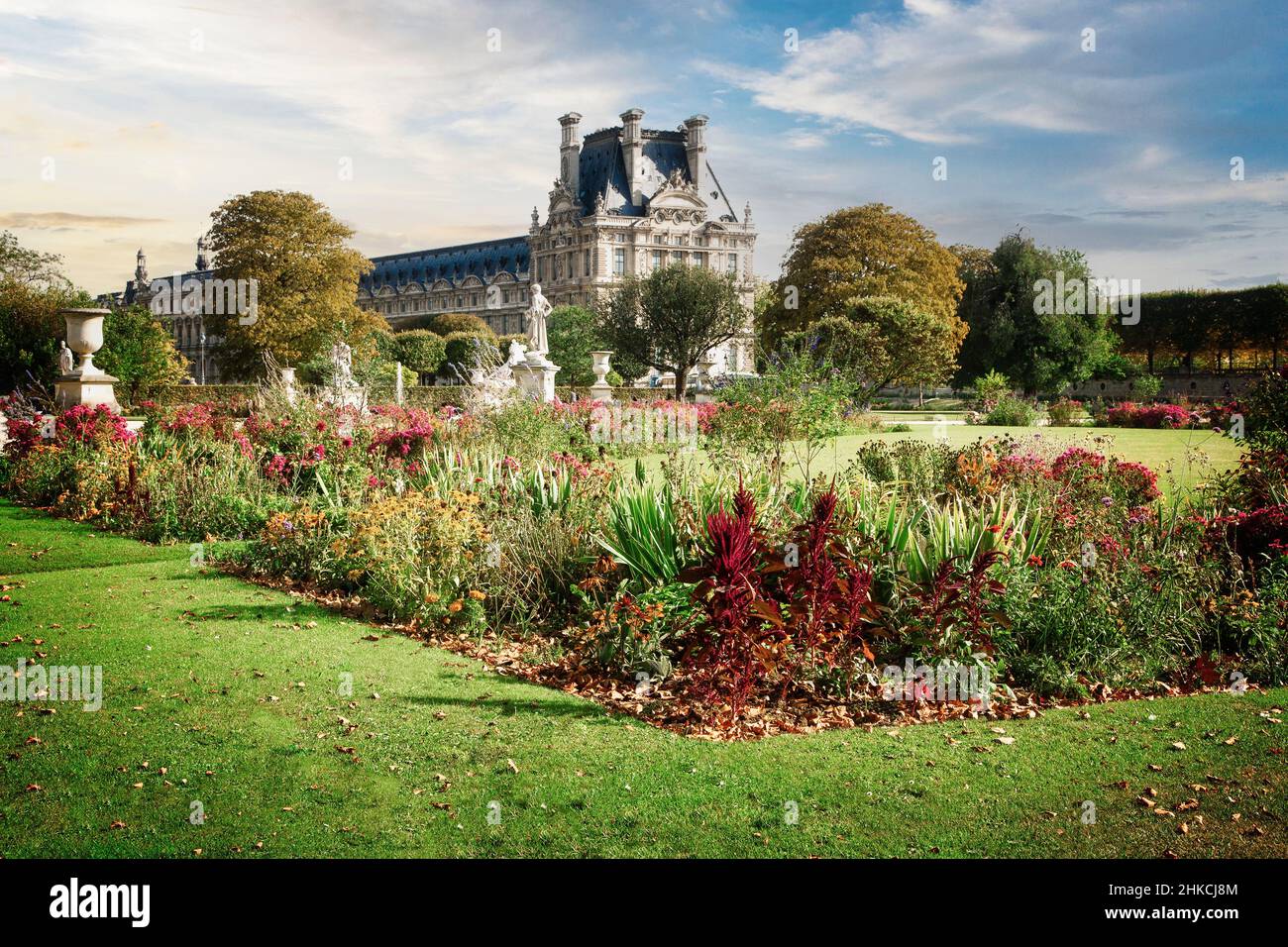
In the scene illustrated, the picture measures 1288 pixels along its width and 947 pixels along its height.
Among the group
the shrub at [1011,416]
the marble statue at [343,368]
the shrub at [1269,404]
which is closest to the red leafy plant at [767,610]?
the shrub at [1269,404]

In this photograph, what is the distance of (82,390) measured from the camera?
1413cm

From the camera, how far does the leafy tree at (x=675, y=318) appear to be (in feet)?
138

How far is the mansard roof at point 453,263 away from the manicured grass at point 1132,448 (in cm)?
7111

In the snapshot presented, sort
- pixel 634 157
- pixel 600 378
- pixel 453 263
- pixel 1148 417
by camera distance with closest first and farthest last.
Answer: pixel 1148 417 → pixel 600 378 → pixel 634 157 → pixel 453 263

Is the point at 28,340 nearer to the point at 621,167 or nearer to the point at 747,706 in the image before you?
the point at 747,706

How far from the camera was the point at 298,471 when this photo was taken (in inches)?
402

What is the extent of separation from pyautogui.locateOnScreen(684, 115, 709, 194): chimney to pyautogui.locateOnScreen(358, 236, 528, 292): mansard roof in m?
19.5

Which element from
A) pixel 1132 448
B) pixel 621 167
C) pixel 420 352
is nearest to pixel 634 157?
pixel 621 167

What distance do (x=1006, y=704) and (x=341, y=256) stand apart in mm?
33695

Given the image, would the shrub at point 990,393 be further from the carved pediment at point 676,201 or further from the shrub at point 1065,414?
the carved pediment at point 676,201

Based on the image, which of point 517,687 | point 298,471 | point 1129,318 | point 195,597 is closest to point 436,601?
point 517,687

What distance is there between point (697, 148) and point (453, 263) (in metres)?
30.4

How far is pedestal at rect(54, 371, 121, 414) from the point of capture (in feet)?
46.4

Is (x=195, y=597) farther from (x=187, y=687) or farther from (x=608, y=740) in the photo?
(x=608, y=740)
